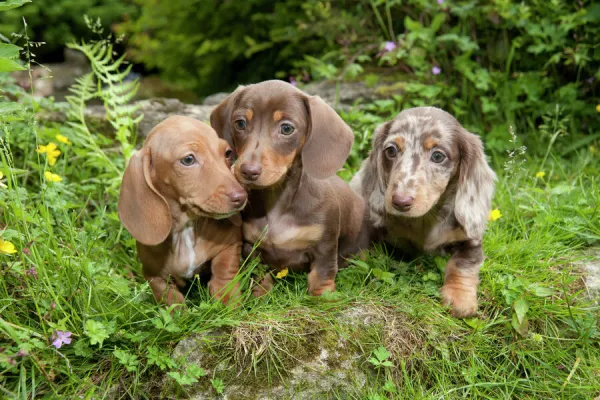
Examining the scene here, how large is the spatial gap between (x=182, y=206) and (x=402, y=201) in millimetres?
1085

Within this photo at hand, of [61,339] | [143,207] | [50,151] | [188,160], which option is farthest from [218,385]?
[50,151]

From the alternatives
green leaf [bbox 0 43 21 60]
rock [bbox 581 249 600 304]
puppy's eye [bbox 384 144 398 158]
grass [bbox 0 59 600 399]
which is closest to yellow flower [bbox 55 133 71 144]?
grass [bbox 0 59 600 399]

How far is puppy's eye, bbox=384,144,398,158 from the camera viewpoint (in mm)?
3227

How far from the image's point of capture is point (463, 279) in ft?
10.5

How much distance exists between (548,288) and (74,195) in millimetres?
2931

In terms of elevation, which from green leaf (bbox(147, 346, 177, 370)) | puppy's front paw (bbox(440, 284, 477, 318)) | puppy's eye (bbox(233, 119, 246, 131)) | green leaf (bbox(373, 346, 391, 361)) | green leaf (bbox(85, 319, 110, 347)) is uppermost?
puppy's eye (bbox(233, 119, 246, 131))

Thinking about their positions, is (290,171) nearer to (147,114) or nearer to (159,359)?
(159,359)

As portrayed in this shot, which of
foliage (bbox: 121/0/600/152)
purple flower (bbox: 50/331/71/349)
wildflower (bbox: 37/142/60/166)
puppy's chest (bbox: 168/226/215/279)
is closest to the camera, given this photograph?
purple flower (bbox: 50/331/71/349)

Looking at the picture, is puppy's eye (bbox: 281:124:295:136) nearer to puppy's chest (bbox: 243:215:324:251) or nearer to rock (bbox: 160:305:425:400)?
puppy's chest (bbox: 243:215:324:251)

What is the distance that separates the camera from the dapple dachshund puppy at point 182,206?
2840mm

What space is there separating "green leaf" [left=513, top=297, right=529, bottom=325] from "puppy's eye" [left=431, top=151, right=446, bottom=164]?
0.81m

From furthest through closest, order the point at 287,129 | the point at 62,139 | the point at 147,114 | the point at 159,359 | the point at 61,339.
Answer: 1. the point at 147,114
2. the point at 62,139
3. the point at 287,129
4. the point at 159,359
5. the point at 61,339

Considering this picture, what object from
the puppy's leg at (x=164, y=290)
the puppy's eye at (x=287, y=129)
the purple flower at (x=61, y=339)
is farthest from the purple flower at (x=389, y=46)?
the purple flower at (x=61, y=339)

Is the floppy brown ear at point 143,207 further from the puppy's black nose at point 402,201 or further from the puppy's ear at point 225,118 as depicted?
the puppy's black nose at point 402,201
